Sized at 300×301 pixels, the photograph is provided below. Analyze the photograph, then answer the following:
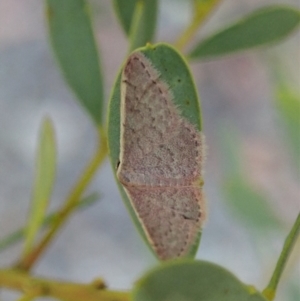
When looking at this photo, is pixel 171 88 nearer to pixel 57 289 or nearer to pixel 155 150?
pixel 155 150

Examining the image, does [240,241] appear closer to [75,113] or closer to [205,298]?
[75,113]

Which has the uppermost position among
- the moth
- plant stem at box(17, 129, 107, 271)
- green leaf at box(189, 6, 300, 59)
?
green leaf at box(189, 6, 300, 59)

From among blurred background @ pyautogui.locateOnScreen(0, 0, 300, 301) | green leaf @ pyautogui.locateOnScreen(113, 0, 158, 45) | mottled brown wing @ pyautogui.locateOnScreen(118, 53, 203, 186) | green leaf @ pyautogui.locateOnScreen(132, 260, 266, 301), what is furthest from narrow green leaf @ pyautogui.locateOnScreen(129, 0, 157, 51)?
blurred background @ pyautogui.locateOnScreen(0, 0, 300, 301)

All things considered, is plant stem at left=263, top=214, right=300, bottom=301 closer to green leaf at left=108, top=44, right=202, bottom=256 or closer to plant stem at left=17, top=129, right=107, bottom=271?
green leaf at left=108, top=44, right=202, bottom=256

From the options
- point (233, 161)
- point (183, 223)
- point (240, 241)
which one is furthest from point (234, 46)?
point (240, 241)

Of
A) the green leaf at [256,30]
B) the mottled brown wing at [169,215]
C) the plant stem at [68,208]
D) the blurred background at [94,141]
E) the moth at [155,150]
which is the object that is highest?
the green leaf at [256,30]

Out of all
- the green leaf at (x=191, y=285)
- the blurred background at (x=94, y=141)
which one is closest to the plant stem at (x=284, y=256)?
the green leaf at (x=191, y=285)

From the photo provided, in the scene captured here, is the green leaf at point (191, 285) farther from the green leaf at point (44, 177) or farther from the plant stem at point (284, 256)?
the green leaf at point (44, 177)
